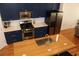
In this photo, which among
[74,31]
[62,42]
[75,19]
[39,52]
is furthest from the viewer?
[74,31]

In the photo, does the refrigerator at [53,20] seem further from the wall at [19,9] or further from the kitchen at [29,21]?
the wall at [19,9]

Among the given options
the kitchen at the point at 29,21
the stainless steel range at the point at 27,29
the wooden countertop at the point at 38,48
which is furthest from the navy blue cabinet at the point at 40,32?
the wooden countertop at the point at 38,48

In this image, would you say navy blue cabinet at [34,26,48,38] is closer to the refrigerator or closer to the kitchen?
the kitchen

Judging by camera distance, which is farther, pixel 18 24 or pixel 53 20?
pixel 53 20

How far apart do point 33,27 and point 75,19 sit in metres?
1.41

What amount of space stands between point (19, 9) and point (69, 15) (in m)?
1.55

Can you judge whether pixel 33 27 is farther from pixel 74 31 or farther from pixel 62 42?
pixel 74 31

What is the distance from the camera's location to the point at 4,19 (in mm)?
3039

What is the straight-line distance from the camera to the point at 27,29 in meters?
3.07

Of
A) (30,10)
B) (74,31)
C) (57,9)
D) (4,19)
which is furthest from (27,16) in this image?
(74,31)

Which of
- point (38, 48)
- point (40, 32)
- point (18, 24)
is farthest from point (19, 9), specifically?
point (38, 48)

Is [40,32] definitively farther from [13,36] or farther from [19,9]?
[19,9]

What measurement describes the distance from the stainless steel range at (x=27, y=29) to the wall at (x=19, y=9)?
26 cm

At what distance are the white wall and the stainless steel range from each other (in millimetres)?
1117
